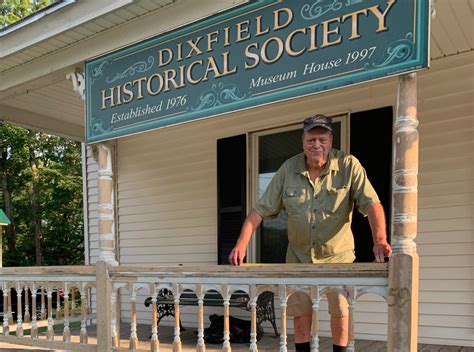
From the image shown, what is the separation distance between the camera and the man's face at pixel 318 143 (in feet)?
7.29

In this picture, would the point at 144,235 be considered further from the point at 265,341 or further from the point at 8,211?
the point at 8,211

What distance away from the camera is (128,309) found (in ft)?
18.1

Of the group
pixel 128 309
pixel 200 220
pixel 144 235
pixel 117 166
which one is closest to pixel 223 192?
pixel 200 220

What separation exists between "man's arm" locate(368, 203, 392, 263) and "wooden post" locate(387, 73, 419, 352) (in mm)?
46

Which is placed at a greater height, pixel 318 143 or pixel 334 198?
pixel 318 143

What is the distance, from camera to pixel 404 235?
201cm

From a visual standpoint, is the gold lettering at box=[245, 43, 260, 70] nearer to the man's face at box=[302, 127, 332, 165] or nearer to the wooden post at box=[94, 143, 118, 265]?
the man's face at box=[302, 127, 332, 165]

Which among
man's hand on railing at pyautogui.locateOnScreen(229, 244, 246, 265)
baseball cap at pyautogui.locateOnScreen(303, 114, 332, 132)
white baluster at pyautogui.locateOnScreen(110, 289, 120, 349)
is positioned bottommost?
white baluster at pyautogui.locateOnScreen(110, 289, 120, 349)

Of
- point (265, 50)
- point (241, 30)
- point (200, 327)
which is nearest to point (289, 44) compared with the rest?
point (265, 50)

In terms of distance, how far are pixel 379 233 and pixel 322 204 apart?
33cm

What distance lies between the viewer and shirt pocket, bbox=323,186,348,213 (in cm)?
221

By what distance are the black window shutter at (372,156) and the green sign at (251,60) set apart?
4.97 feet

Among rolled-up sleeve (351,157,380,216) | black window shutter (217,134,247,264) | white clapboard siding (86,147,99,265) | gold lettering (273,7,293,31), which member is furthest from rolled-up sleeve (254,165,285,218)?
white clapboard siding (86,147,99,265)

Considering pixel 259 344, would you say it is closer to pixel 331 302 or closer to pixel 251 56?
pixel 331 302
